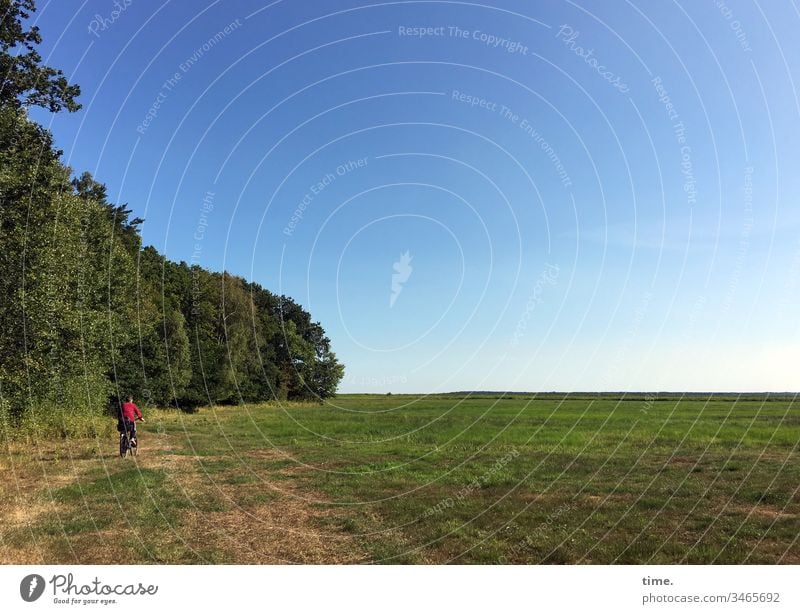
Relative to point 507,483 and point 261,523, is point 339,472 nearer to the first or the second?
point 507,483

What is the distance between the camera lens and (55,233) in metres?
27.6

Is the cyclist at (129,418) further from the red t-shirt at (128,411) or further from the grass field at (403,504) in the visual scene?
the grass field at (403,504)

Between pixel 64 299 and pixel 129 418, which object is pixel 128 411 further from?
pixel 64 299

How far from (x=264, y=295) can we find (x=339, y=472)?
9178 cm

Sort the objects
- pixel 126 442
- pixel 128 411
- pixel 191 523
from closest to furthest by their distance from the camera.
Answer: pixel 191 523 < pixel 128 411 < pixel 126 442

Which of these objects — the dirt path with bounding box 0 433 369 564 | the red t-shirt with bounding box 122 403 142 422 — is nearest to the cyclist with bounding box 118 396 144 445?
the red t-shirt with bounding box 122 403 142 422

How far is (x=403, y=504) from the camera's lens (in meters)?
17.3

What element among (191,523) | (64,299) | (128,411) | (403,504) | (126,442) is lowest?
(191,523)

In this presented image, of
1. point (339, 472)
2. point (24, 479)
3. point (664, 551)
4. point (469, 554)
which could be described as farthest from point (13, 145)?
point (664, 551)
